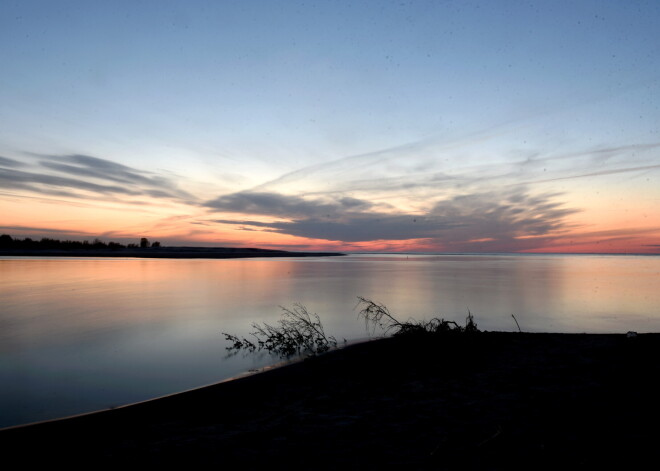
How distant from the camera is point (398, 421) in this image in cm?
575

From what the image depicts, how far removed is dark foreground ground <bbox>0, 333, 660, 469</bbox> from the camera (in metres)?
4.69

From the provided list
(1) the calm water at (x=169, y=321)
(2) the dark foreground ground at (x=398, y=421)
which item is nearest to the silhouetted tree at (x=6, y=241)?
(1) the calm water at (x=169, y=321)

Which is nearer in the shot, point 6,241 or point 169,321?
point 169,321

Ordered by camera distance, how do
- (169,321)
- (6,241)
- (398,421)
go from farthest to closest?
(6,241)
(169,321)
(398,421)

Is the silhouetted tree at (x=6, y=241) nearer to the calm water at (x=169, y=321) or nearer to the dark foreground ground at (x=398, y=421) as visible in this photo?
the calm water at (x=169, y=321)

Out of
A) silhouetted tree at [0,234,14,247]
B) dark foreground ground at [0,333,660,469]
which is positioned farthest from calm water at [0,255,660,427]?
silhouetted tree at [0,234,14,247]

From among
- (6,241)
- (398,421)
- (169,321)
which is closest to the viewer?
(398,421)

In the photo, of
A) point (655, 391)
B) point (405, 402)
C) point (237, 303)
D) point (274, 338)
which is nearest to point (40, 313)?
point (237, 303)

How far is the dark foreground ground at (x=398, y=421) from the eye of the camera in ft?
15.4

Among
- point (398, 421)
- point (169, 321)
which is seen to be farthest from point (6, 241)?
point (398, 421)

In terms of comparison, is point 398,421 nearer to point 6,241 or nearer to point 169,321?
point 169,321

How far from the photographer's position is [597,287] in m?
32.1

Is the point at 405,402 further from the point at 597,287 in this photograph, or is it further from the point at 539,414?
the point at 597,287

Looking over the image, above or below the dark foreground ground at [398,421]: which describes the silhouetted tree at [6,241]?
above
